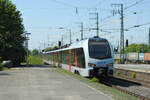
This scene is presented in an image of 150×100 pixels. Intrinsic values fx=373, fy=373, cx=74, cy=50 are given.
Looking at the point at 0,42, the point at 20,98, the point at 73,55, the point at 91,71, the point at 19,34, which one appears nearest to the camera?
the point at 20,98

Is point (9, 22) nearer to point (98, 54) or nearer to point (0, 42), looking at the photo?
point (0, 42)

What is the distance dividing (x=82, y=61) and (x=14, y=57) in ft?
116

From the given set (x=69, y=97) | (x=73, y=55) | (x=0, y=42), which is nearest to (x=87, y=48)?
(x=73, y=55)

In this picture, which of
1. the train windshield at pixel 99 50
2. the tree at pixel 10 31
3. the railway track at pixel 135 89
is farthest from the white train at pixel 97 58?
the tree at pixel 10 31

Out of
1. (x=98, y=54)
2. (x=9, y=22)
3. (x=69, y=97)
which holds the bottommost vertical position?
(x=69, y=97)

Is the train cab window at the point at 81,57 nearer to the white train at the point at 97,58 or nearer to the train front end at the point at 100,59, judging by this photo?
the white train at the point at 97,58

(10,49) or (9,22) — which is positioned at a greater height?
(9,22)

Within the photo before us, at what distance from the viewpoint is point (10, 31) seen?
56062mm

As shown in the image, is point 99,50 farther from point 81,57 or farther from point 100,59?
point 81,57

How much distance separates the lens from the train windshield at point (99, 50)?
82.3 ft

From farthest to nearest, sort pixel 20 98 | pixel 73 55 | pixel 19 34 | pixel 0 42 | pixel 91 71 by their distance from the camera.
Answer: pixel 19 34 → pixel 0 42 → pixel 73 55 → pixel 91 71 → pixel 20 98

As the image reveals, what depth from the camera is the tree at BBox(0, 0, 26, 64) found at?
180ft

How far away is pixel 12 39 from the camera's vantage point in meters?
56.8

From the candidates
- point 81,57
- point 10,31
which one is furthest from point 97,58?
point 10,31
